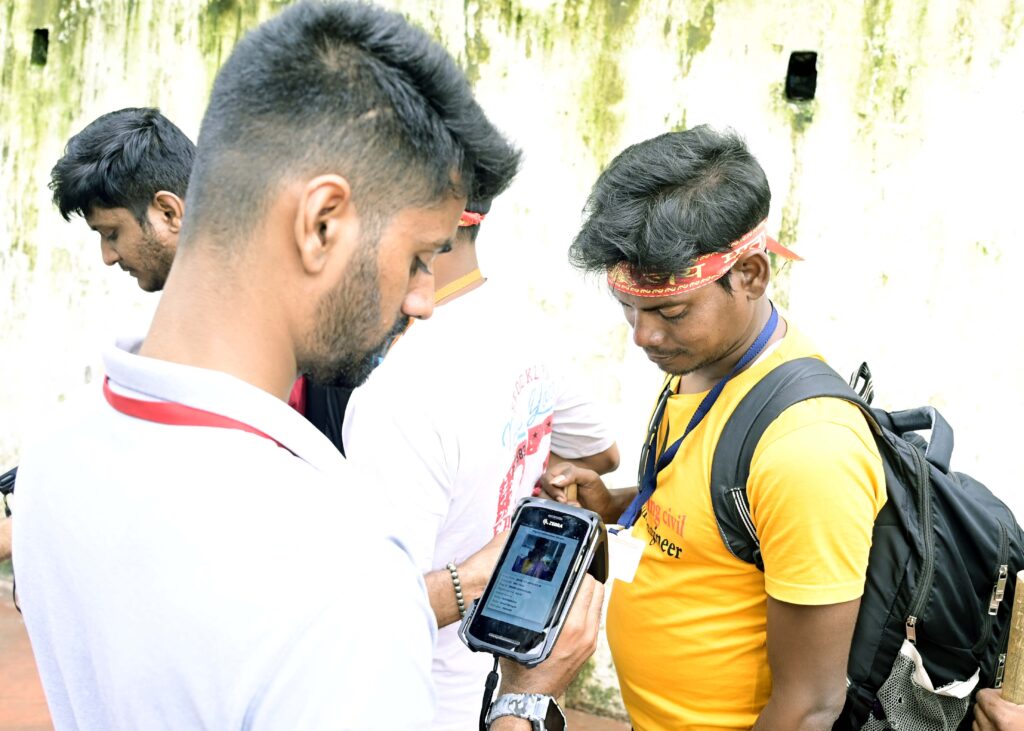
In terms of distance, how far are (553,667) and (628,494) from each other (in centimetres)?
108

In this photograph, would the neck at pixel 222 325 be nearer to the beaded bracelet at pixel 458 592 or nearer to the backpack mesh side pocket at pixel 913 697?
the beaded bracelet at pixel 458 592

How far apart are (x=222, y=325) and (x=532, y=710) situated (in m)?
0.87

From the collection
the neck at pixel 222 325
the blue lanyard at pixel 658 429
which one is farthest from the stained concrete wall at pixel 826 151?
the neck at pixel 222 325

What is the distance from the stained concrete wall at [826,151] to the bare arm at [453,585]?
1.66 meters

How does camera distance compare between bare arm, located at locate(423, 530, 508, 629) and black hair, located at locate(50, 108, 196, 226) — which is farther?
black hair, located at locate(50, 108, 196, 226)

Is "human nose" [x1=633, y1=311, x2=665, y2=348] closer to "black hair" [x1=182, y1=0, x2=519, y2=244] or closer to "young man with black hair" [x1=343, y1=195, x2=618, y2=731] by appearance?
"young man with black hair" [x1=343, y1=195, x2=618, y2=731]

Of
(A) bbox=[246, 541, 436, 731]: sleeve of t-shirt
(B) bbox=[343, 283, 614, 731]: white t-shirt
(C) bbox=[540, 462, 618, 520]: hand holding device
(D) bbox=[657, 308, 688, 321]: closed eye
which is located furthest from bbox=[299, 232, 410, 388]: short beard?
(C) bbox=[540, 462, 618, 520]: hand holding device

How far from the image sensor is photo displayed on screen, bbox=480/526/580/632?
5.38 ft

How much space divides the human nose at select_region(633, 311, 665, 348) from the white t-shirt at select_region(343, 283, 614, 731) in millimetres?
246

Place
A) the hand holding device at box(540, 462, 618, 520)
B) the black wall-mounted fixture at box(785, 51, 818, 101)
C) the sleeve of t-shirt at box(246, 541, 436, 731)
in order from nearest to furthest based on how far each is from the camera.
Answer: the sleeve of t-shirt at box(246, 541, 436, 731), the hand holding device at box(540, 462, 618, 520), the black wall-mounted fixture at box(785, 51, 818, 101)

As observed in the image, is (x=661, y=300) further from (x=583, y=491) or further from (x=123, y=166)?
(x=123, y=166)

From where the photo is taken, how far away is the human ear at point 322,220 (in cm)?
104

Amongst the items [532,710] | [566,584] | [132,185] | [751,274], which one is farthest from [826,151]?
[532,710]

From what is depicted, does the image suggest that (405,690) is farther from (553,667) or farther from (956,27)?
(956,27)
